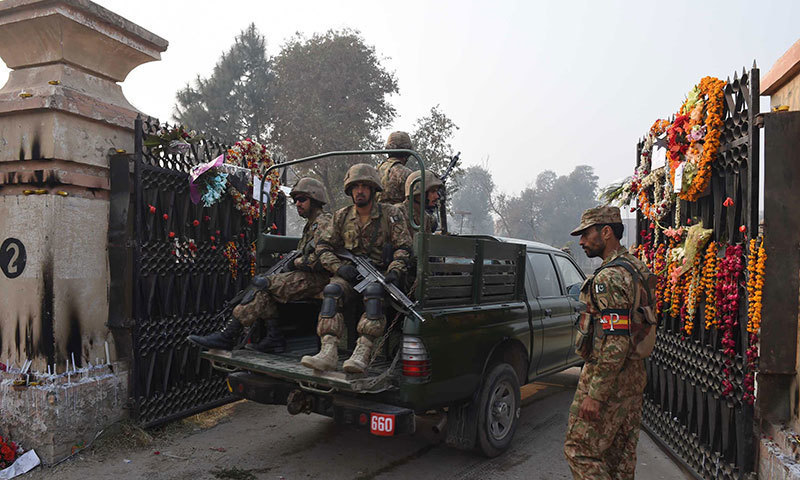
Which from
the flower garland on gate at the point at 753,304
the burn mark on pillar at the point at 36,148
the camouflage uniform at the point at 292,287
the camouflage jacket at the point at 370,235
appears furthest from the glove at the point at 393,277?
the burn mark on pillar at the point at 36,148

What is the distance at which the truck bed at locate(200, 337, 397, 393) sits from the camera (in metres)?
3.58

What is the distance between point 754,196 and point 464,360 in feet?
7.36

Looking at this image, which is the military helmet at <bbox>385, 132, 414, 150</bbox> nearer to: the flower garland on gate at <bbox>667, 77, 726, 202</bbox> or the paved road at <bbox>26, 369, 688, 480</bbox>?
the flower garland on gate at <bbox>667, 77, 726, 202</bbox>

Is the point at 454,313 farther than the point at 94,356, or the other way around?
the point at 94,356

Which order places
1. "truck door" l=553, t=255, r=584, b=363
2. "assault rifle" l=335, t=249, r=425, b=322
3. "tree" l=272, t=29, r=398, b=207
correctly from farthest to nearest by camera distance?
"tree" l=272, t=29, r=398, b=207 < "truck door" l=553, t=255, r=584, b=363 < "assault rifle" l=335, t=249, r=425, b=322

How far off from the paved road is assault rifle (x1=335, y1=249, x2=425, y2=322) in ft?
4.46

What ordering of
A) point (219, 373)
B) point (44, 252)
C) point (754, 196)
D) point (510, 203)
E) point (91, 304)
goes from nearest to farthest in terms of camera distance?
point (754, 196), point (44, 252), point (91, 304), point (219, 373), point (510, 203)

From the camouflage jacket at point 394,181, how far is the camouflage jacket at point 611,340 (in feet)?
9.47

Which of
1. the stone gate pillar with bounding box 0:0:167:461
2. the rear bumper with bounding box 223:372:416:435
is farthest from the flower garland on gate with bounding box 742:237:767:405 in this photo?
the stone gate pillar with bounding box 0:0:167:461

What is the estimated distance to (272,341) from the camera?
493cm

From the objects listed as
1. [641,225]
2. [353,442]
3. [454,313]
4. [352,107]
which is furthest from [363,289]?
[352,107]

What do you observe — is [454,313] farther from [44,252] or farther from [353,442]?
[44,252]

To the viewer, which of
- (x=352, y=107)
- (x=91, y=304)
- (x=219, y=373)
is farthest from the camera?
(x=352, y=107)

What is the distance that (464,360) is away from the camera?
4102 millimetres
